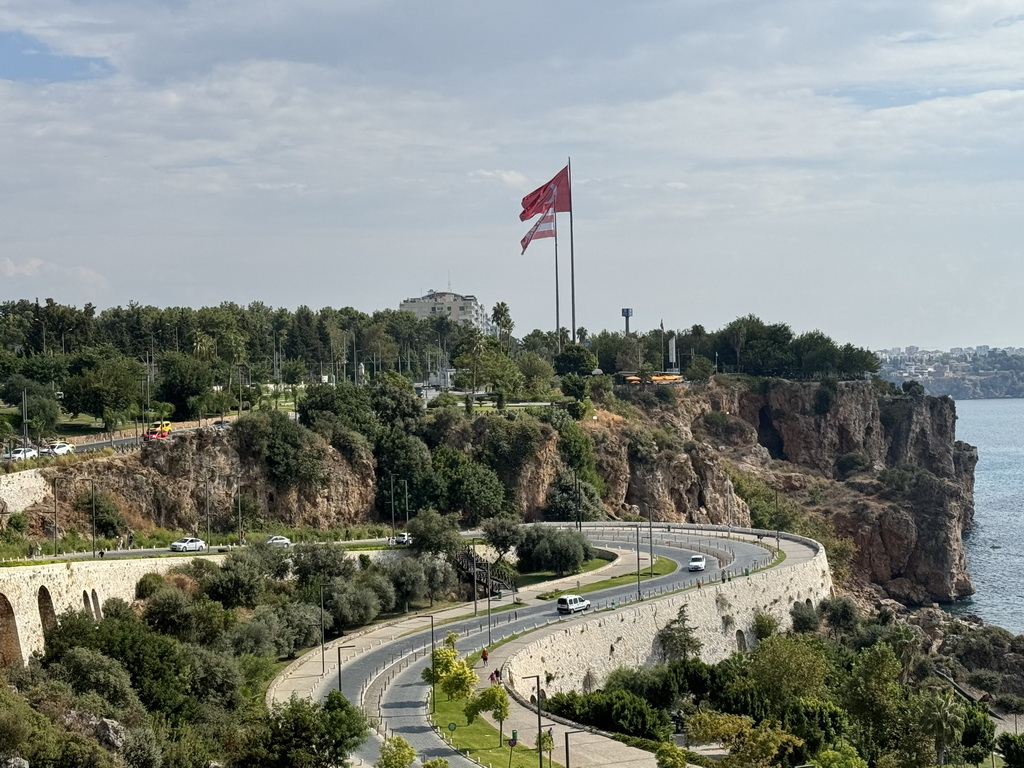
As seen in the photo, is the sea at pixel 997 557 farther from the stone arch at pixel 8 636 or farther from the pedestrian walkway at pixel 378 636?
the stone arch at pixel 8 636

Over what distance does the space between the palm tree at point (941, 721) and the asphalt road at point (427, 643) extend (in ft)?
56.2

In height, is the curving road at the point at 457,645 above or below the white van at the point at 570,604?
below

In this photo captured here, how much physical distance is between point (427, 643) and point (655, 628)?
11871 mm

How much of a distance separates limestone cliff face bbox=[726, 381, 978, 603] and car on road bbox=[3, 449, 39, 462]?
7034cm

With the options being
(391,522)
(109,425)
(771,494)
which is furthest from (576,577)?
(771,494)

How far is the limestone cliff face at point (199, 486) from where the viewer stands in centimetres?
6875

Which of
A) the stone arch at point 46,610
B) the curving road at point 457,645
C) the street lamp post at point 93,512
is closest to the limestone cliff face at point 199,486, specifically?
the street lamp post at point 93,512

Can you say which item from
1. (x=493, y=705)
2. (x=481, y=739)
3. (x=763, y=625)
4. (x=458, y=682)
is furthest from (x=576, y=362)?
(x=493, y=705)

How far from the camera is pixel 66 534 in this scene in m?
63.9

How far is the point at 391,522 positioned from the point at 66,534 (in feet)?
79.1

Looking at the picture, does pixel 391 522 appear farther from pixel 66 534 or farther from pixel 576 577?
pixel 66 534

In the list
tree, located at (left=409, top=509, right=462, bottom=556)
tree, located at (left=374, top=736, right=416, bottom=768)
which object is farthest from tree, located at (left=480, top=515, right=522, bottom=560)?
tree, located at (left=374, top=736, right=416, bottom=768)

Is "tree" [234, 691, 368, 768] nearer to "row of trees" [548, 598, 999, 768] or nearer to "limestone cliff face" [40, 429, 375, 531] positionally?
"row of trees" [548, 598, 999, 768]

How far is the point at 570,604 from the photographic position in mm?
60438
